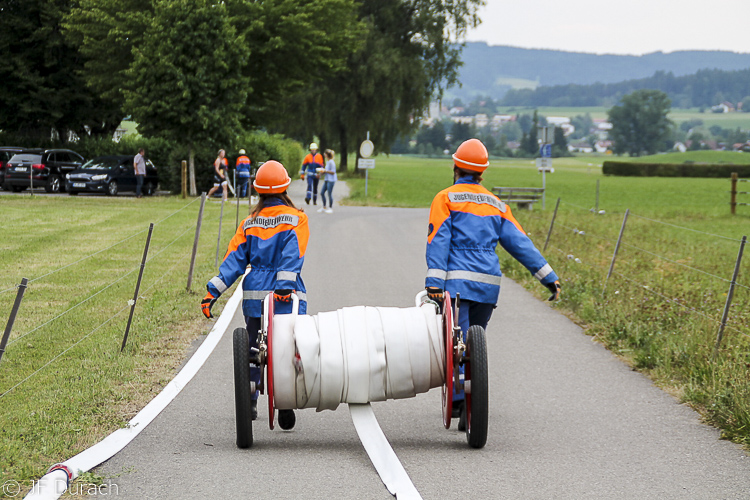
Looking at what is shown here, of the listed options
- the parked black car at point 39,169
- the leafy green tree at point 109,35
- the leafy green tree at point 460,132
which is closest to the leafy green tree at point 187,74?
the leafy green tree at point 109,35

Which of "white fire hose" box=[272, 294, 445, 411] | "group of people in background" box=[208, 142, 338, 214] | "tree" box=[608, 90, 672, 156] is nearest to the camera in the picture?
"white fire hose" box=[272, 294, 445, 411]

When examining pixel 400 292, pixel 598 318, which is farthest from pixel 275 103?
pixel 598 318

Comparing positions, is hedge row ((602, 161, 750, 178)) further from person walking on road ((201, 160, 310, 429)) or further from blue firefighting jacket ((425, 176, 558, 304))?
person walking on road ((201, 160, 310, 429))

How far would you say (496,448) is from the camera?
17.9ft

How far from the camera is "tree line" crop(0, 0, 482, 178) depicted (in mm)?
30531

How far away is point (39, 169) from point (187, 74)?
23.5 feet

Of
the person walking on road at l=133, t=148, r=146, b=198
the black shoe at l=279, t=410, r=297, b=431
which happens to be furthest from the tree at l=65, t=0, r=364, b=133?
the black shoe at l=279, t=410, r=297, b=431

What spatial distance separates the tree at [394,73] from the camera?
2045 inches

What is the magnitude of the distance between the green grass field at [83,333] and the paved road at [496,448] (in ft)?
1.42

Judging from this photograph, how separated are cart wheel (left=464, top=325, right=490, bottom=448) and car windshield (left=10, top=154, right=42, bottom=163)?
30.9 m

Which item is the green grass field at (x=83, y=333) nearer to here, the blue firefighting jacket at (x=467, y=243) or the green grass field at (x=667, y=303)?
the blue firefighting jacket at (x=467, y=243)

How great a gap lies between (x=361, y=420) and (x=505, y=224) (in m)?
1.56

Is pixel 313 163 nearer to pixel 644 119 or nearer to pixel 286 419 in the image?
pixel 286 419

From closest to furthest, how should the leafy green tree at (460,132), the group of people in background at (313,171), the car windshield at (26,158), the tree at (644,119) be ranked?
the group of people in background at (313,171) → the car windshield at (26,158) → the tree at (644,119) → the leafy green tree at (460,132)
